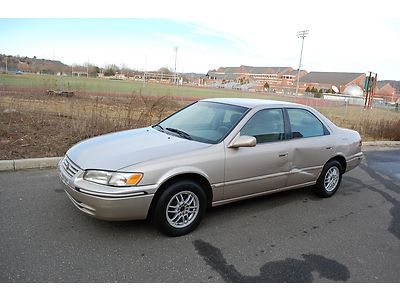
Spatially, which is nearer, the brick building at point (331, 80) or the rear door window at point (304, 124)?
the rear door window at point (304, 124)

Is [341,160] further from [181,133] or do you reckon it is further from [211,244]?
[211,244]

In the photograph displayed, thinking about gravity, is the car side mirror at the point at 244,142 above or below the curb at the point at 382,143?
above

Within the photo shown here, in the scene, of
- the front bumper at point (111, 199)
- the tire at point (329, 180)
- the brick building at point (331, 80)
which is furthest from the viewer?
the brick building at point (331, 80)

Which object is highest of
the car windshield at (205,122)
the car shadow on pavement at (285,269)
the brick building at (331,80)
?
the brick building at (331,80)

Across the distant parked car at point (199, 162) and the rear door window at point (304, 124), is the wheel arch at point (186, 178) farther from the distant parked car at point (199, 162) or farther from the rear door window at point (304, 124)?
the rear door window at point (304, 124)

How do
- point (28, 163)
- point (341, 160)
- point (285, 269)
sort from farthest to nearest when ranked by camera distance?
1. point (28, 163)
2. point (341, 160)
3. point (285, 269)

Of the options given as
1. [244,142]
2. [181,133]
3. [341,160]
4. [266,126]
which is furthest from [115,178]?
[341,160]

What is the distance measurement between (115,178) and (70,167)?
67cm

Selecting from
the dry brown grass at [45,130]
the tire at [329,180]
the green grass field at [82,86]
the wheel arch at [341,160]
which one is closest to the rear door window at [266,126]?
the tire at [329,180]

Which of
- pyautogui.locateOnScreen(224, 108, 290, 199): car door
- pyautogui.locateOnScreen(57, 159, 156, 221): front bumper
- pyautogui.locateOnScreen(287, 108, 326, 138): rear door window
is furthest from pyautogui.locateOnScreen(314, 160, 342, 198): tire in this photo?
pyautogui.locateOnScreen(57, 159, 156, 221): front bumper

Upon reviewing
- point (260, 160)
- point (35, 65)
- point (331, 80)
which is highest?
point (331, 80)

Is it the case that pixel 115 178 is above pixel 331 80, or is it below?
below

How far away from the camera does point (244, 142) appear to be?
3.80m

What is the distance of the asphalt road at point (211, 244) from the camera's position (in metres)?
2.92
